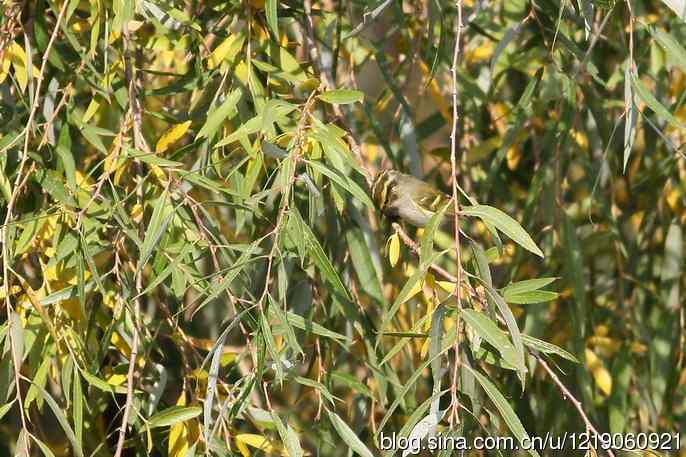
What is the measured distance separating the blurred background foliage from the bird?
5cm

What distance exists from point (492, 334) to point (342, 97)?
0.33 m

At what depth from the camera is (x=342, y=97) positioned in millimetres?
1016

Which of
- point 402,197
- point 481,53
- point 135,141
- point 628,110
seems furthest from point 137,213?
point 481,53

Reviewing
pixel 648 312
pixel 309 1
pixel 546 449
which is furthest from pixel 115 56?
pixel 648 312

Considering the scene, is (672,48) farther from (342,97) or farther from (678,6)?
(342,97)

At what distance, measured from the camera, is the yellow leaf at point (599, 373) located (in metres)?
1.49

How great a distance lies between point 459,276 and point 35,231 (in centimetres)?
43

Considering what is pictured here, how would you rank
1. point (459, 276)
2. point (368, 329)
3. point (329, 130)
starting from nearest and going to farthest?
point (459, 276), point (329, 130), point (368, 329)

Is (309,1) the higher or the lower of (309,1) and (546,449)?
the higher

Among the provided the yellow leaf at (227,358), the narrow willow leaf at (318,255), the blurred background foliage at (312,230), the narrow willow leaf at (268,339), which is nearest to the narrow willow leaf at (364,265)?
the blurred background foliage at (312,230)

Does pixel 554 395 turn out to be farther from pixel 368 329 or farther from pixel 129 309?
pixel 129 309

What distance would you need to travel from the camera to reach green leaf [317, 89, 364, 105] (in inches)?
39.7

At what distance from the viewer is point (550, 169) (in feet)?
4.63

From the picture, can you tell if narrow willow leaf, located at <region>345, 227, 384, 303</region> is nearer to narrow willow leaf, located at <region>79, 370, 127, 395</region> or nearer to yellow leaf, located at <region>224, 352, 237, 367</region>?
yellow leaf, located at <region>224, 352, 237, 367</region>
